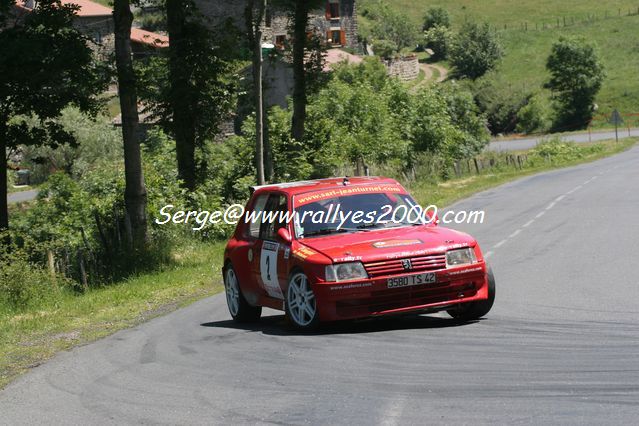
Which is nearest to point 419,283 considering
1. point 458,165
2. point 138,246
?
point 138,246

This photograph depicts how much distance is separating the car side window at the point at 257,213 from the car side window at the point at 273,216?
156 millimetres

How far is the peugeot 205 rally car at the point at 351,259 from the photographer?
36.4ft

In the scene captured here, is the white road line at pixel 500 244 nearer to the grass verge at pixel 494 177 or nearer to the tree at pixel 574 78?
the grass verge at pixel 494 177

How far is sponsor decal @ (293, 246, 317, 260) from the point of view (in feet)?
37.8

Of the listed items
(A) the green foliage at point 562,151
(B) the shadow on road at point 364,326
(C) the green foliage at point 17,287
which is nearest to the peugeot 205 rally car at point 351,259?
(B) the shadow on road at point 364,326

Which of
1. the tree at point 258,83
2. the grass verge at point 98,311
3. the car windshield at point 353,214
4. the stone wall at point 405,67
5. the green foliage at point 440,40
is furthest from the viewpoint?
the green foliage at point 440,40

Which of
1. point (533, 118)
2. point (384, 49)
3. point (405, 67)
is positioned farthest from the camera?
point (384, 49)

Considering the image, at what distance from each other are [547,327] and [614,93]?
97532 millimetres

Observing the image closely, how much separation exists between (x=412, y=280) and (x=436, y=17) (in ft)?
433

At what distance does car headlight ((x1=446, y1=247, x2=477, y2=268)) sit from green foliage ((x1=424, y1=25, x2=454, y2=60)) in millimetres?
115538

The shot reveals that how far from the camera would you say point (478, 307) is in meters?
11.5

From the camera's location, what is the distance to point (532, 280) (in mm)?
15125

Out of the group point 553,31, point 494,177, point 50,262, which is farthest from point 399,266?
point 553,31

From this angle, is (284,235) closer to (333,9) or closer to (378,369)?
(378,369)
